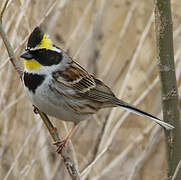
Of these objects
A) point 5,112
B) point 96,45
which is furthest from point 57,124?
point 96,45

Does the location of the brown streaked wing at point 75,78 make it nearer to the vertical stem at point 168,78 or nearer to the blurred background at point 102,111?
the blurred background at point 102,111

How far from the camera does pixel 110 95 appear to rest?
3.03 meters

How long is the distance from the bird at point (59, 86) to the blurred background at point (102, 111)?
17 cm

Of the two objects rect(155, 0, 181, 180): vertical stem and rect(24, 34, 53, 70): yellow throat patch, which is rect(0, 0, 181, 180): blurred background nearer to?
rect(24, 34, 53, 70): yellow throat patch

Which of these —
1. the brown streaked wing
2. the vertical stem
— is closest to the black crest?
the brown streaked wing

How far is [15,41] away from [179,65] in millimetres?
1387

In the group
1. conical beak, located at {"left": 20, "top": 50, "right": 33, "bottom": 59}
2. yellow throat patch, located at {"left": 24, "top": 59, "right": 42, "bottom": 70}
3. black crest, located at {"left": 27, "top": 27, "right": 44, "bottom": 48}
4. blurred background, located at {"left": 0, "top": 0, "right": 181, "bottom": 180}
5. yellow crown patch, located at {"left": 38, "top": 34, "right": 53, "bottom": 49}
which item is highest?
black crest, located at {"left": 27, "top": 27, "right": 44, "bottom": 48}

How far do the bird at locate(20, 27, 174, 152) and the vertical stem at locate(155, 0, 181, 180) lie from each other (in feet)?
0.97

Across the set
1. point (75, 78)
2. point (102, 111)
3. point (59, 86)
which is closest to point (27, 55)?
point (59, 86)

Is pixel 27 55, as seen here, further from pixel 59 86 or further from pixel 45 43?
pixel 59 86

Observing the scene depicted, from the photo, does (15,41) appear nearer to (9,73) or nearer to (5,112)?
(9,73)

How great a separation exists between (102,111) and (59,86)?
131 centimetres

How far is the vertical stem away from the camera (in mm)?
1872

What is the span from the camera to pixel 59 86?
8.98 ft
